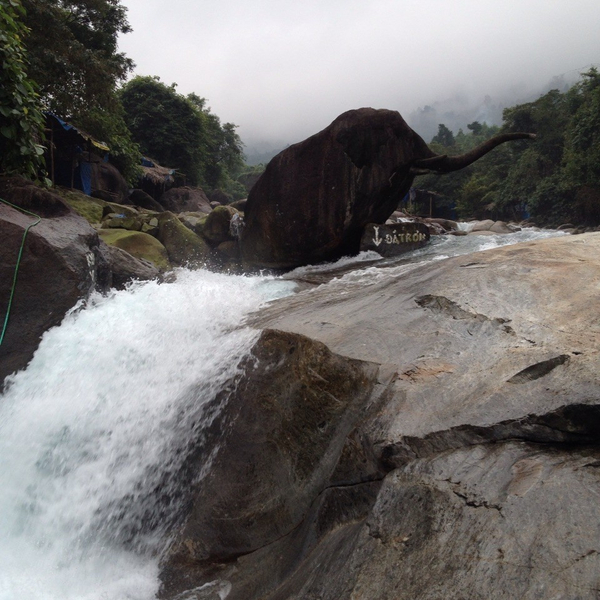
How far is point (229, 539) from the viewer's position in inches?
107

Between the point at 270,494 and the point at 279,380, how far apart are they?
2.34ft

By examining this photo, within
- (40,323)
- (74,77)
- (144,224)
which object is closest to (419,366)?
(40,323)

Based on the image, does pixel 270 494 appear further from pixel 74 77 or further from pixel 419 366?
pixel 74 77

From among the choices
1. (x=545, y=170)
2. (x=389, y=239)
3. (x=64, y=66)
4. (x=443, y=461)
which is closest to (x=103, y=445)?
(x=443, y=461)

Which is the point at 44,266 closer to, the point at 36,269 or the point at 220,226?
the point at 36,269

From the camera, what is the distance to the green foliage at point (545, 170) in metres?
23.3

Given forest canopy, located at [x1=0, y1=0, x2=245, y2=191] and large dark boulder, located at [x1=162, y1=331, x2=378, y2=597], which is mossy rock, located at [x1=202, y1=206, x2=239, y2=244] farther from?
large dark boulder, located at [x1=162, y1=331, x2=378, y2=597]

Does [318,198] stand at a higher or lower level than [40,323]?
higher

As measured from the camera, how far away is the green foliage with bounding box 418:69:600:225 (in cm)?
2331

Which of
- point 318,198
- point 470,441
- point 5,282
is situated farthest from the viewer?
point 318,198

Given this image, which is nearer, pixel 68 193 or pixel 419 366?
pixel 419 366

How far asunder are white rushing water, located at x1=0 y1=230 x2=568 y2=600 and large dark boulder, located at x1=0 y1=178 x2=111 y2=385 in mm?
234

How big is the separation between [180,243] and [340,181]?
197 inches

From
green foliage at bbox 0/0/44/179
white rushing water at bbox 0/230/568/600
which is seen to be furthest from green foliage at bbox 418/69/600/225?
white rushing water at bbox 0/230/568/600
